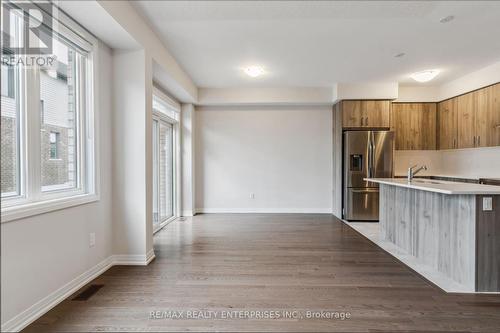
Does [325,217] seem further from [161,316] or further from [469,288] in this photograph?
[161,316]

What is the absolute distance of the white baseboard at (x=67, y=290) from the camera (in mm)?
1940

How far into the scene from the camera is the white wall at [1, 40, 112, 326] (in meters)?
1.89

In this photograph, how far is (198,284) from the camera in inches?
105

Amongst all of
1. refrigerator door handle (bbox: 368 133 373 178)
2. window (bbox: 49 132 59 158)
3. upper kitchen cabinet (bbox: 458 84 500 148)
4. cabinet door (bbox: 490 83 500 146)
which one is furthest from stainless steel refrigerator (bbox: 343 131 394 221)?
window (bbox: 49 132 59 158)

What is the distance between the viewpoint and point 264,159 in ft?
21.3

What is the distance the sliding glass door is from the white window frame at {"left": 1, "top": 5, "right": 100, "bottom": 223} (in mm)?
1918

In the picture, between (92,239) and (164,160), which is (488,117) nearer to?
(164,160)

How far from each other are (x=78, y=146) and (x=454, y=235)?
398cm

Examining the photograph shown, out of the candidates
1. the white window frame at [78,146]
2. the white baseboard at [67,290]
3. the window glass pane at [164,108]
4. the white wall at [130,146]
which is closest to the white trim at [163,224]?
the white baseboard at [67,290]

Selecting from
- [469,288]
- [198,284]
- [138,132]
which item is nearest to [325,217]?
[469,288]

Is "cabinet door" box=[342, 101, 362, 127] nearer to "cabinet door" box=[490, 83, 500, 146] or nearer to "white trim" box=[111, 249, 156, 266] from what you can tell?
"cabinet door" box=[490, 83, 500, 146]

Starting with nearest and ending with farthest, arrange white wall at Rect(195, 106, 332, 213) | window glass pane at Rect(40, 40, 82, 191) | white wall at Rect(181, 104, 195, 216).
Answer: window glass pane at Rect(40, 40, 82, 191)
white wall at Rect(181, 104, 195, 216)
white wall at Rect(195, 106, 332, 213)

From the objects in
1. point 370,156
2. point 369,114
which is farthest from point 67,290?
point 369,114

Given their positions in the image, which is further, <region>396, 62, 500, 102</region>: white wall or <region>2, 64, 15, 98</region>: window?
<region>396, 62, 500, 102</region>: white wall
